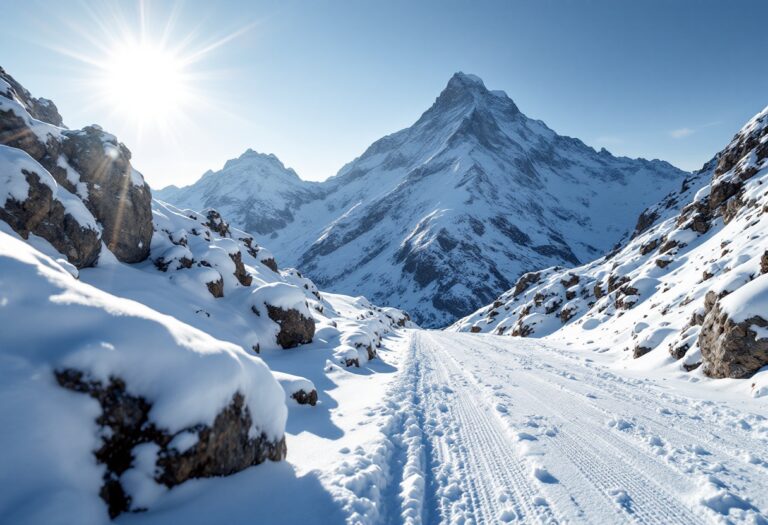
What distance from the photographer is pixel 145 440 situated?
3.95m

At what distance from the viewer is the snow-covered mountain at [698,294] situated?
37.9ft

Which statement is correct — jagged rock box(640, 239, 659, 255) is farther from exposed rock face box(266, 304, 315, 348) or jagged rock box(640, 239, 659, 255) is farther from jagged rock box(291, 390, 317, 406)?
jagged rock box(291, 390, 317, 406)

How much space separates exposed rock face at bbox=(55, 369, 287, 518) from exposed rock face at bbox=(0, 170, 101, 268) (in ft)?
37.1

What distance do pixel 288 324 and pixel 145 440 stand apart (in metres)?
13.4

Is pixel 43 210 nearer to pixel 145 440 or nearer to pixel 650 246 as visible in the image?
pixel 145 440

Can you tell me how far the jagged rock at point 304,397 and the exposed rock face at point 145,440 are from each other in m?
4.09

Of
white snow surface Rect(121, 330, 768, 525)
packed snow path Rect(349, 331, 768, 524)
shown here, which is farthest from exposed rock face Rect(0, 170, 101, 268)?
packed snow path Rect(349, 331, 768, 524)

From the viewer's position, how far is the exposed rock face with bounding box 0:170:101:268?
11297 mm

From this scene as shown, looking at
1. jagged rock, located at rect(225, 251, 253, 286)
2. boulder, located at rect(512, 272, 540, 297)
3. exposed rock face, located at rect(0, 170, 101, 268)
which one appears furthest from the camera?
boulder, located at rect(512, 272, 540, 297)

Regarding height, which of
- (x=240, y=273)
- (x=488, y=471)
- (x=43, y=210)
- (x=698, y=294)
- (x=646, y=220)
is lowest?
(x=488, y=471)

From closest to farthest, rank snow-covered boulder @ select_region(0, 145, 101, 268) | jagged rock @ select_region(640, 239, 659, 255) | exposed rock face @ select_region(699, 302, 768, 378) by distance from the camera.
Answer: exposed rock face @ select_region(699, 302, 768, 378)
snow-covered boulder @ select_region(0, 145, 101, 268)
jagged rock @ select_region(640, 239, 659, 255)

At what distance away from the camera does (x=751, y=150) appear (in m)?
36.7

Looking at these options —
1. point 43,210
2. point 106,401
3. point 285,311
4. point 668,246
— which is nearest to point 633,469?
point 106,401

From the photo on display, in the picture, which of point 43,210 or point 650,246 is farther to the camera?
point 650,246
